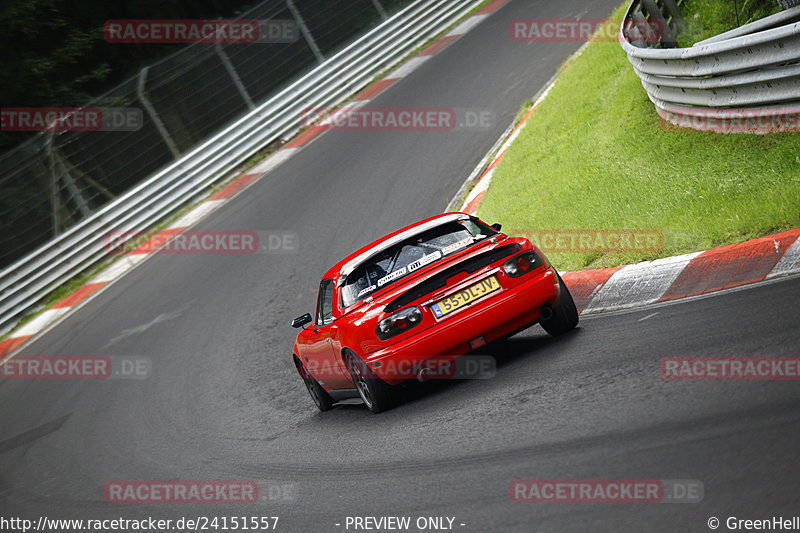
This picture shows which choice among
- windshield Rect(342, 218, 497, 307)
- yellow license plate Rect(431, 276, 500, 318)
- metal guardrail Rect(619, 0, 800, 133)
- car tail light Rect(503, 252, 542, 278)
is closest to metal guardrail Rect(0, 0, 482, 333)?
metal guardrail Rect(619, 0, 800, 133)

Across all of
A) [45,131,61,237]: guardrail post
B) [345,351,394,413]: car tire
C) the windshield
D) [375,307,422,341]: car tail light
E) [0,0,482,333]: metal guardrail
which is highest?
[45,131,61,237]: guardrail post

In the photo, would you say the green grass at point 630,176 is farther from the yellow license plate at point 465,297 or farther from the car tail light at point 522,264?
the yellow license plate at point 465,297

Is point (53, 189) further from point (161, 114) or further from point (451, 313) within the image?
point (451, 313)

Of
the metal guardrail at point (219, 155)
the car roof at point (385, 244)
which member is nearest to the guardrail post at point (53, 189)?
the metal guardrail at point (219, 155)

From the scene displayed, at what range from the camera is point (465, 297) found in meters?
6.38

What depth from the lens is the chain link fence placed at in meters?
16.8

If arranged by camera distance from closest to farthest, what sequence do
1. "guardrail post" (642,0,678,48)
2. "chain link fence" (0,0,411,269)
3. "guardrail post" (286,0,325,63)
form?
→ 1. "guardrail post" (642,0,678,48)
2. "chain link fence" (0,0,411,269)
3. "guardrail post" (286,0,325,63)

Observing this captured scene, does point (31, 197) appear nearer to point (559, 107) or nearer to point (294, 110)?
point (294, 110)

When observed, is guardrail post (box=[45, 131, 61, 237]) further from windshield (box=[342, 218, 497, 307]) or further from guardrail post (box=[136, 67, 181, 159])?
windshield (box=[342, 218, 497, 307])

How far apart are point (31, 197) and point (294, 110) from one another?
5763 millimetres

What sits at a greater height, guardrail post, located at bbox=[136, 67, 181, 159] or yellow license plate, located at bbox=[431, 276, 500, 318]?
guardrail post, located at bbox=[136, 67, 181, 159]

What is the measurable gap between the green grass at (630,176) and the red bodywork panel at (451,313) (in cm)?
140

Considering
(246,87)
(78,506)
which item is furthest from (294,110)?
(78,506)

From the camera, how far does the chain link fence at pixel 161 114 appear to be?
55.1ft
